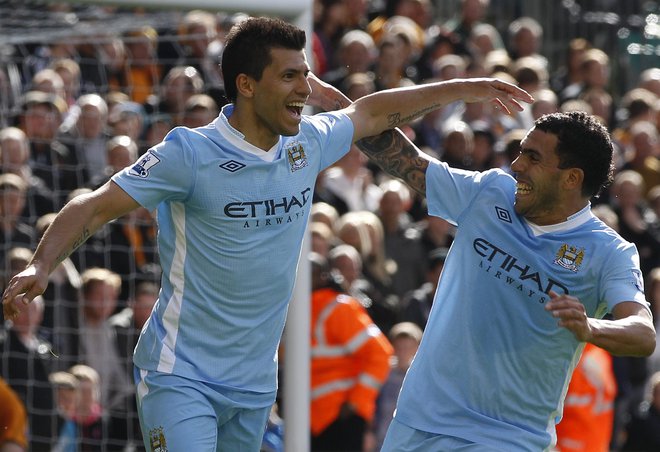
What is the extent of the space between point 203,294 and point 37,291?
32.3 inches

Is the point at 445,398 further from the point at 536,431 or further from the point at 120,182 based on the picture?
the point at 120,182

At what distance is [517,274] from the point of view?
234 inches

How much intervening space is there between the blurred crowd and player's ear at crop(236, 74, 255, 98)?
2915 millimetres

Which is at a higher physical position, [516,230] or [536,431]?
[516,230]

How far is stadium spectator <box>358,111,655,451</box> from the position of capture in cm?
590

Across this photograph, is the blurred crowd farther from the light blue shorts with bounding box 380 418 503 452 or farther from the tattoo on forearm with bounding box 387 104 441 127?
the tattoo on forearm with bounding box 387 104 441 127

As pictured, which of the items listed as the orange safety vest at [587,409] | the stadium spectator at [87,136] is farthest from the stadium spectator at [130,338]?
the orange safety vest at [587,409]

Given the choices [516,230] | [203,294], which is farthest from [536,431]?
[203,294]

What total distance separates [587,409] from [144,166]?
232 inches

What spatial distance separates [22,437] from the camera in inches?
365

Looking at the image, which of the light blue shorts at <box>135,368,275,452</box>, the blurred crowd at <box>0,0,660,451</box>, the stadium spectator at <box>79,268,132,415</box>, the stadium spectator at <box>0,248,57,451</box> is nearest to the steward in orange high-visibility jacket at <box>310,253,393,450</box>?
the blurred crowd at <box>0,0,660,451</box>

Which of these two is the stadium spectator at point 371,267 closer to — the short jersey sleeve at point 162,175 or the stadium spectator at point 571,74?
the stadium spectator at point 571,74

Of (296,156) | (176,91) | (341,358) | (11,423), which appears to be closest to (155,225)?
(176,91)

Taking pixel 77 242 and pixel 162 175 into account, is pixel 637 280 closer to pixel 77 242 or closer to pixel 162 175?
pixel 162 175
